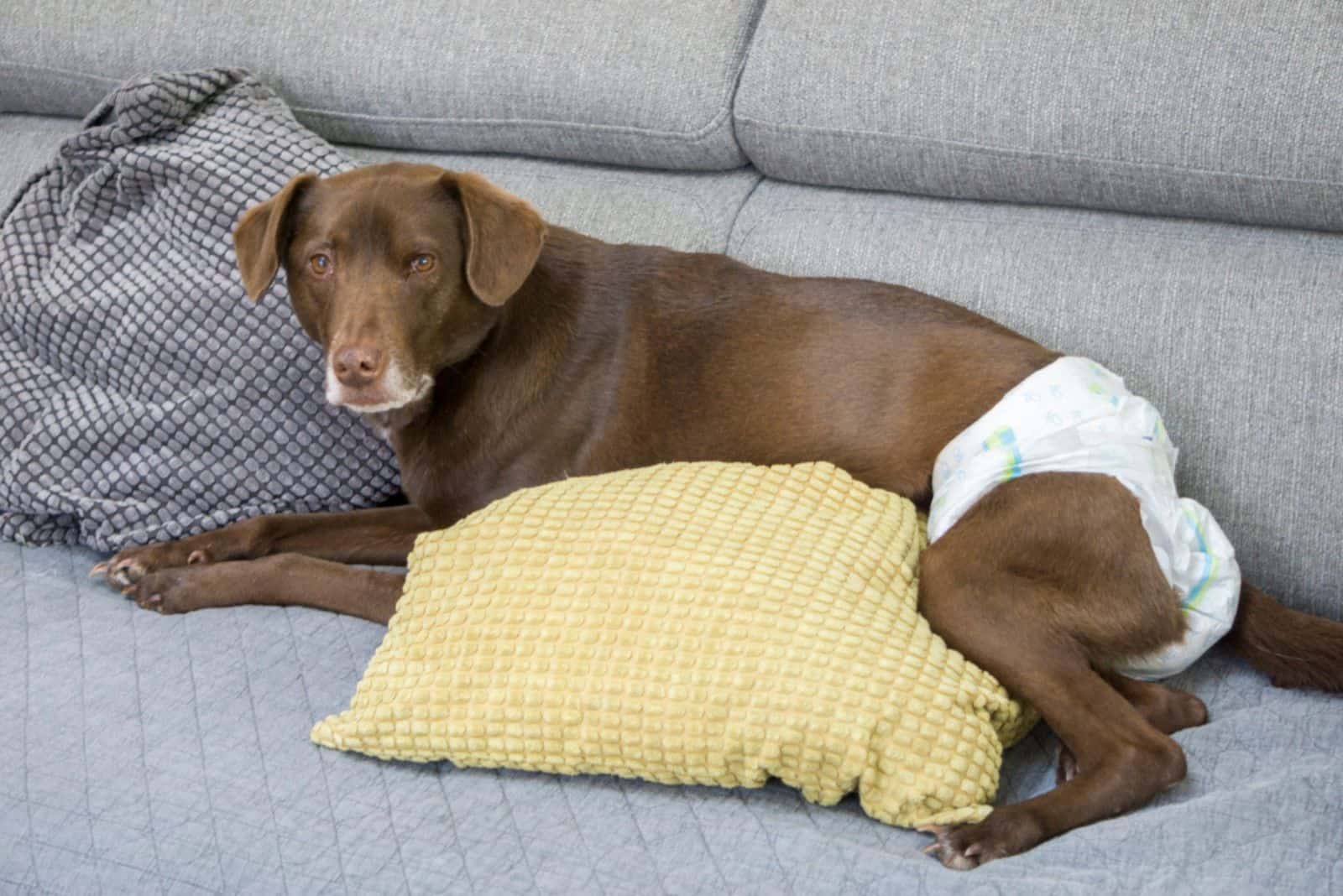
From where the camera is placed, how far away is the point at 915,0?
2275 millimetres

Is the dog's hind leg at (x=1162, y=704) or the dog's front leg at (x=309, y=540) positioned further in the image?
the dog's front leg at (x=309, y=540)

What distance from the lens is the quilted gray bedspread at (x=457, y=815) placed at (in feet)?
4.88

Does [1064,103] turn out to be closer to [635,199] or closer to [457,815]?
[635,199]

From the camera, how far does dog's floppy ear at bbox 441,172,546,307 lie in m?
1.98

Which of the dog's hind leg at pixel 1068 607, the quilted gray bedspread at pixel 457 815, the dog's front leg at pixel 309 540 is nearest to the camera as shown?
the quilted gray bedspread at pixel 457 815

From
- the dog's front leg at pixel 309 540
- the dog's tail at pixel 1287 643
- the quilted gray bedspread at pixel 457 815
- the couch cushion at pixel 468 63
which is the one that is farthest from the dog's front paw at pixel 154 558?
the dog's tail at pixel 1287 643

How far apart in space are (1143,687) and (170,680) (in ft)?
4.19

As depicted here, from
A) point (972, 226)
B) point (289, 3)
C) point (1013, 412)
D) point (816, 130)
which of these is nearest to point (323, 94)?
point (289, 3)

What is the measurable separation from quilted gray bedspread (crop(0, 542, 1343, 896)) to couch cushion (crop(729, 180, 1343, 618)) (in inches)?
8.8

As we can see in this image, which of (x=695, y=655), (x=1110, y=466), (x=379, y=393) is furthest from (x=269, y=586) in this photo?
(x=1110, y=466)

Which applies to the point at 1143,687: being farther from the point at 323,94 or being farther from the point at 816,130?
the point at 323,94

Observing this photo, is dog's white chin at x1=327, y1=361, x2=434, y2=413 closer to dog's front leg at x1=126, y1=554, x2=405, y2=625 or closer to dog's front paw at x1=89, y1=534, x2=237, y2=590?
dog's front leg at x1=126, y1=554, x2=405, y2=625

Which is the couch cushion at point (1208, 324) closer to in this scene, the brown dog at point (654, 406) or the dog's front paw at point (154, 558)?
the brown dog at point (654, 406)

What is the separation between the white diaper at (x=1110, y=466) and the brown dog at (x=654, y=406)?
32mm
